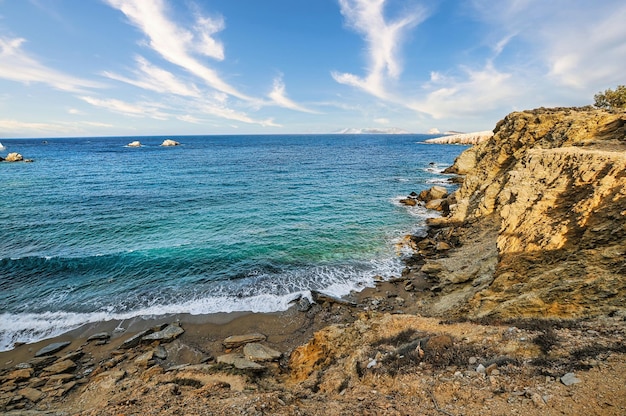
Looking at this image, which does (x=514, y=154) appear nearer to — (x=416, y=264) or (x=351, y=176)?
(x=416, y=264)

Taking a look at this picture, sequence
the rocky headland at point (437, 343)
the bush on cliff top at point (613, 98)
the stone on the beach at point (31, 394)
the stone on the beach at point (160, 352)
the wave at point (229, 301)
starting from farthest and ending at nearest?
the bush on cliff top at point (613, 98) → the wave at point (229, 301) → the stone on the beach at point (160, 352) → the stone on the beach at point (31, 394) → the rocky headland at point (437, 343)

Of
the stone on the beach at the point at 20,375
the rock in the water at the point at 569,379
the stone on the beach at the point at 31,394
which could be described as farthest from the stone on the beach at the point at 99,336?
the rock in the water at the point at 569,379

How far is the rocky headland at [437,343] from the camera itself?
6.62m

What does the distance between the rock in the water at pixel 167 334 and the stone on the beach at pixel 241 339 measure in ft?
8.99

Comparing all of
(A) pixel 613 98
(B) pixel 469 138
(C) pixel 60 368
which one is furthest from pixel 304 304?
(B) pixel 469 138

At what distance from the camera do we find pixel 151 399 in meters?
8.64

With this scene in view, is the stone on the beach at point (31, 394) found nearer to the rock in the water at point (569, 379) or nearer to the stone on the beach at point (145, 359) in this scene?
the stone on the beach at point (145, 359)

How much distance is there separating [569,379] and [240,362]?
10633mm

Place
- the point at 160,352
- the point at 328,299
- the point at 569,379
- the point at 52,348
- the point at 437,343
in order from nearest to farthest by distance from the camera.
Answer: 1. the point at 569,379
2. the point at 437,343
3. the point at 160,352
4. the point at 52,348
5. the point at 328,299

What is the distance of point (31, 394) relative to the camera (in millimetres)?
11117

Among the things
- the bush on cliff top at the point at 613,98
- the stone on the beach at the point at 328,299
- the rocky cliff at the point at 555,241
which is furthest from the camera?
the bush on cliff top at the point at 613,98

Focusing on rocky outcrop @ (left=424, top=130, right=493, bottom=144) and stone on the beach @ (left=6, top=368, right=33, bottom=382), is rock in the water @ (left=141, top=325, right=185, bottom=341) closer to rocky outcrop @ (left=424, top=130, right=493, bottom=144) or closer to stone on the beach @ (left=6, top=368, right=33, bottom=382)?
stone on the beach @ (left=6, top=368, right=33, bottom=382)

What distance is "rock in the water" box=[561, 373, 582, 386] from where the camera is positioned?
5.88 m

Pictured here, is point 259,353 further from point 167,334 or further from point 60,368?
point 60,368
